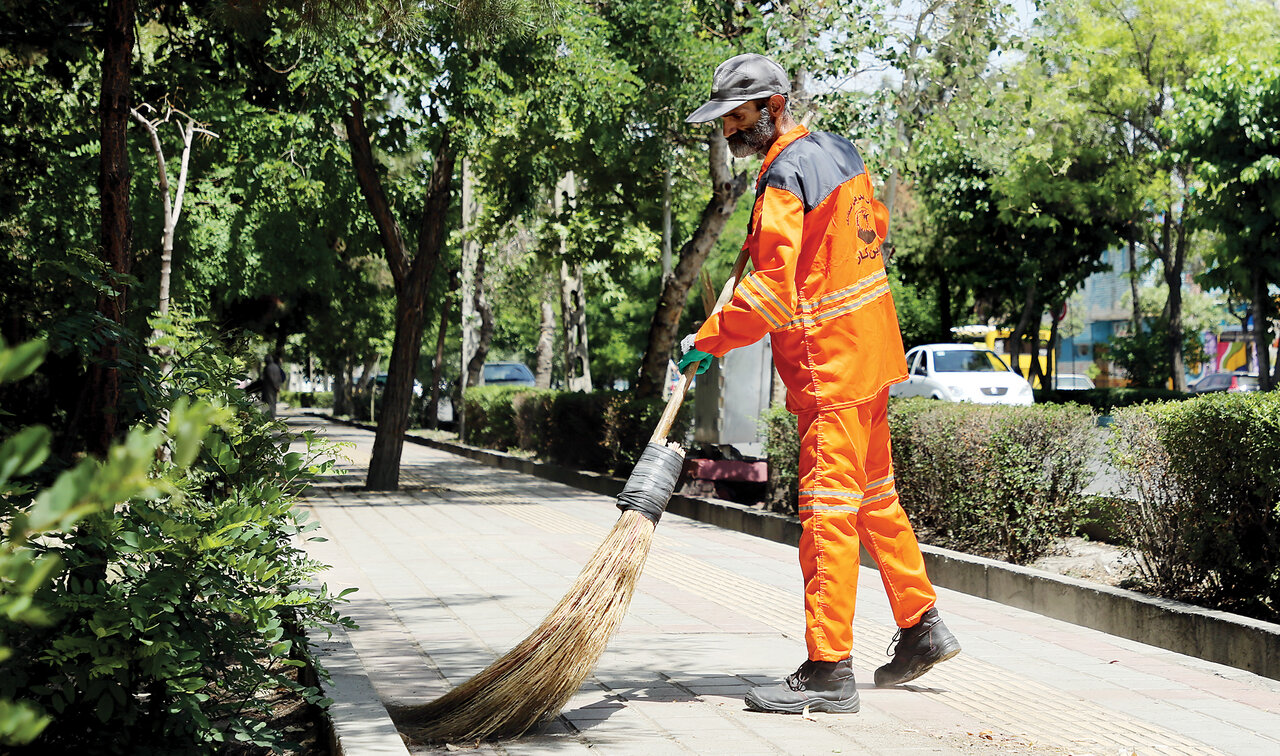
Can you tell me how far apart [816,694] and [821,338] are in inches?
46.0

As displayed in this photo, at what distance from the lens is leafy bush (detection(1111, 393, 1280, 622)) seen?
5148mm

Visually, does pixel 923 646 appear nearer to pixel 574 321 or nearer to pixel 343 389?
pixel 574 321

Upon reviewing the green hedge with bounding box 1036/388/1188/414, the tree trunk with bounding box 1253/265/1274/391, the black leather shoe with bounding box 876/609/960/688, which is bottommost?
the black leather shoe with bounding box 876/609/960/688

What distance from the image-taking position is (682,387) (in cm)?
403

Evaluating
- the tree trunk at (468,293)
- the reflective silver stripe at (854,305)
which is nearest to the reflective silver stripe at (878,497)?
the reflective silver stripe at (854,305)

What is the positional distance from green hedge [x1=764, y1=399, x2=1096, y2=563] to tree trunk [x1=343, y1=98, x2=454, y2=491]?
6959 mm

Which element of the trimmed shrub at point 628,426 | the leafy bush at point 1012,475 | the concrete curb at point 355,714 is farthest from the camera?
the trimmed shrub at point 628,426

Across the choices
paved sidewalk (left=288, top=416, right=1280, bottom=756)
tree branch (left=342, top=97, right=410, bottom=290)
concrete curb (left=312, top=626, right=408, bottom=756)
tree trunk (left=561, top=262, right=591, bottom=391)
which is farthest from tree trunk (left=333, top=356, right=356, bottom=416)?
concrete curb (left=312, top=626, right=408, bottom=756)

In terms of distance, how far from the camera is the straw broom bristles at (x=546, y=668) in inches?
146

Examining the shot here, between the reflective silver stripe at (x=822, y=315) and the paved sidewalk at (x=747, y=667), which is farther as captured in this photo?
the reflective silver stripe at (x=822, y=315)

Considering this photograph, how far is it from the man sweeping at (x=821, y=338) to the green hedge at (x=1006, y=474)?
3.12 m

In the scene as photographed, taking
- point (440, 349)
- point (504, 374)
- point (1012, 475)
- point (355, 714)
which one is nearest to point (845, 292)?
point (355, 714)

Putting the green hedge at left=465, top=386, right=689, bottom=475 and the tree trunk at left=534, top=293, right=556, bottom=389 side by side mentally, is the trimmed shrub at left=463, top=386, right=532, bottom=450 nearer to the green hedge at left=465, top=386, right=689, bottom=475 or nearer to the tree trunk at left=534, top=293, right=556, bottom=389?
the green hedge at left=465, top=386, right=689, bottom=475

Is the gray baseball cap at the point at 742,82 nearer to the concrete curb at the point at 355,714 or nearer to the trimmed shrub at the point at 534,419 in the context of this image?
the concrete curb at the point at 355,714
